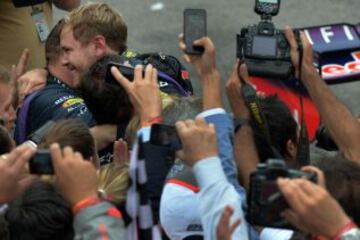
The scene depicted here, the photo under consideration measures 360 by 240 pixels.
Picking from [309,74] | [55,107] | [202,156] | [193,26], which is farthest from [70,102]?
[202,156]

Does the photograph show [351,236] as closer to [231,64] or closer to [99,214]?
[99,214]

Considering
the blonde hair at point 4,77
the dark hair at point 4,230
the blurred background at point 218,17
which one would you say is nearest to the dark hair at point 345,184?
the dark hair at point 4,230

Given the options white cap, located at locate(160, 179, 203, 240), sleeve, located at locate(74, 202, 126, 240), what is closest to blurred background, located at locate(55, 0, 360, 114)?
white cap, located at locate(160, 179, 203, 240)

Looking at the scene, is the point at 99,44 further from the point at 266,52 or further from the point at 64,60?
the point at 266,52

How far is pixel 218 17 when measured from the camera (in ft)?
26.6

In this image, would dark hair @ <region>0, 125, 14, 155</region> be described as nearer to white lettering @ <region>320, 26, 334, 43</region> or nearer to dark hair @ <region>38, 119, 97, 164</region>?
dark hair @ <region>38, 119, 97, 164</region>

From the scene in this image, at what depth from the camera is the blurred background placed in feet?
25.5

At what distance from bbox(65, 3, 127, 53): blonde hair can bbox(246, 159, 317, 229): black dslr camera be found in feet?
6.09

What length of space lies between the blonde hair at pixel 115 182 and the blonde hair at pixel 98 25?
1390 mm

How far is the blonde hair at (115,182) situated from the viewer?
2.65 m

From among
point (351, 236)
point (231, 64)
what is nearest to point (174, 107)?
point (351, 236)

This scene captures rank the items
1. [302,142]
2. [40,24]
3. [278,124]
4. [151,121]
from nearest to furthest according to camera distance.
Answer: [151,121] < [302,142] < [278,124] < [40,24]

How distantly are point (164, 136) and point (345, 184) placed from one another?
1.79 ft

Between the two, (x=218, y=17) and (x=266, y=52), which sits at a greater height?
(x=266, y=52)
